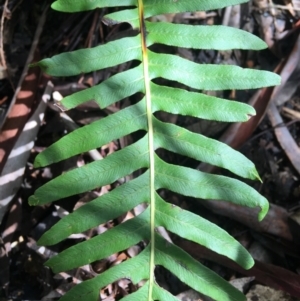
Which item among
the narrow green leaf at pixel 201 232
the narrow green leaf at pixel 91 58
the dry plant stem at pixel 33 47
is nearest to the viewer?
the narrow green leaf at pixel 201 232

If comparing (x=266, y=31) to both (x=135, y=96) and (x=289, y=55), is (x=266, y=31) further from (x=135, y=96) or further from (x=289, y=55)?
(x=135, y=96)

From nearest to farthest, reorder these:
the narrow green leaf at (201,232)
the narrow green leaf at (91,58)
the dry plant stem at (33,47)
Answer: the narrow green leaf at (201,232), the narrow green leaf at (91,58), the dry plant stem at (33,47)

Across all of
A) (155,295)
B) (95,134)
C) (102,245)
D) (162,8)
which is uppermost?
(162,8)

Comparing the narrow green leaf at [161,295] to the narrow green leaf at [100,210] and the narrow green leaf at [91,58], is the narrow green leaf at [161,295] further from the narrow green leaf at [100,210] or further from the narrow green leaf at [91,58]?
the narrow green leaf at [91,58]

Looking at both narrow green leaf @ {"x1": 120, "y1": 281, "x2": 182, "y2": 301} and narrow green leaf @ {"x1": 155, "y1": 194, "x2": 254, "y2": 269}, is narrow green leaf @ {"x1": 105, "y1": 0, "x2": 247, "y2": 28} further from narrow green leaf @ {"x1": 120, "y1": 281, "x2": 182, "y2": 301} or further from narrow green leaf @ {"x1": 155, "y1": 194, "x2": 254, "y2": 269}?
narrow green leaf @ {"x1": 120, "y1": 281, "x2": 182, "y2": 301}

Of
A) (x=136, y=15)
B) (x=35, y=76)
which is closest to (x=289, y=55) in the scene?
(x=136, y=15)

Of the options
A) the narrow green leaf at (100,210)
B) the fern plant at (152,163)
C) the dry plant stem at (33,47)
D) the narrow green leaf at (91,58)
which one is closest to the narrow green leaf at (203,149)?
the fern plant at (152,163)

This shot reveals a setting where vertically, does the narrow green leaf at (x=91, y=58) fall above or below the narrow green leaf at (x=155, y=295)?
above

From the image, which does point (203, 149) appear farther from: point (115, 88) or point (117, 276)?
point (117, 276)

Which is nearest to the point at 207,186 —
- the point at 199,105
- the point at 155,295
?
the point at 199,105
